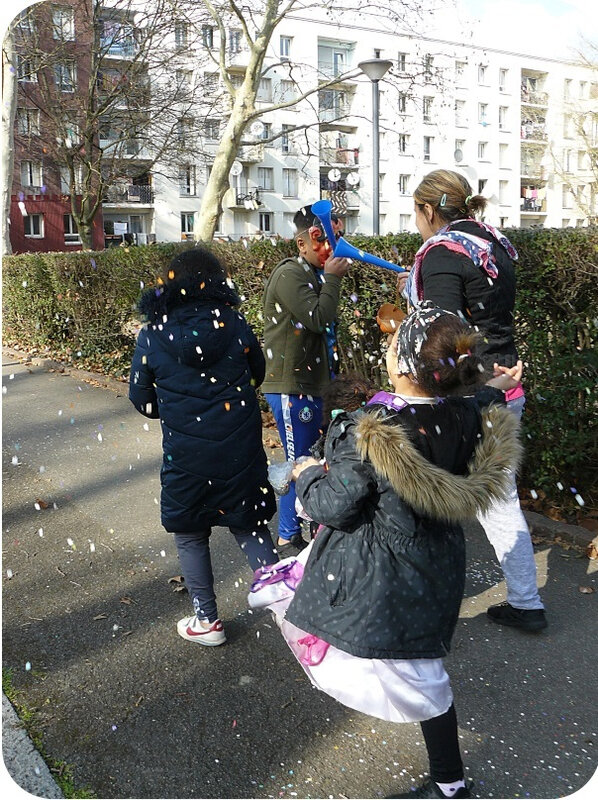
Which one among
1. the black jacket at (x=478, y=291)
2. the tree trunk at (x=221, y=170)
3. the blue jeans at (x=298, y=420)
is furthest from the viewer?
the tree trunk at (x=221, y=170)

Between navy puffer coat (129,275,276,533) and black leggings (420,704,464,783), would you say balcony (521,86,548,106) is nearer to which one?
navy puffer coat (129,275,276,533)

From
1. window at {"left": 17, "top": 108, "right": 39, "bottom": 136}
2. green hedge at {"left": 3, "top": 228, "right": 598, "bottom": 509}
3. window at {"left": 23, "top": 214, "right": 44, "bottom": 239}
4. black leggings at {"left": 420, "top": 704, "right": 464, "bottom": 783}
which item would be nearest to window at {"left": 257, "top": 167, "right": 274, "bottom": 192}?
window at {"left": 23, "top": 214, "right": 44, "bottom": 239}

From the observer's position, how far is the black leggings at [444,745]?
236 cm

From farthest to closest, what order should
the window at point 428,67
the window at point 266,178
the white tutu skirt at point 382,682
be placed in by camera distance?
the window at point 266,178
the window at point 428,67
the white tutu skirt at point 382,682

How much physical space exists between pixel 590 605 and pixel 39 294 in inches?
422

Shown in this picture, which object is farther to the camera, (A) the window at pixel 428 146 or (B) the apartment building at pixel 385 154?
(A) the window at pixel 428 146

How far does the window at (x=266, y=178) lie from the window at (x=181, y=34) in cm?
3197

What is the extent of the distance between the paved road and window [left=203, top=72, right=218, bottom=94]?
2012 cm

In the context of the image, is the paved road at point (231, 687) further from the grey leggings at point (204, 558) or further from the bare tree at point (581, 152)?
the bare tree at point (581, 152)

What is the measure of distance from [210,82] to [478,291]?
21.5 m

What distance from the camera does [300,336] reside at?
13.8 ft

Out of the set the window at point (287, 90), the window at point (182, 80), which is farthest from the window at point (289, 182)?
the window at point (182, 80)

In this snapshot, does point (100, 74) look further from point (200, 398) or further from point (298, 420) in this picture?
point (200, 398)

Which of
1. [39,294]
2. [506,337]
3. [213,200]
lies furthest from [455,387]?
[213,200]
